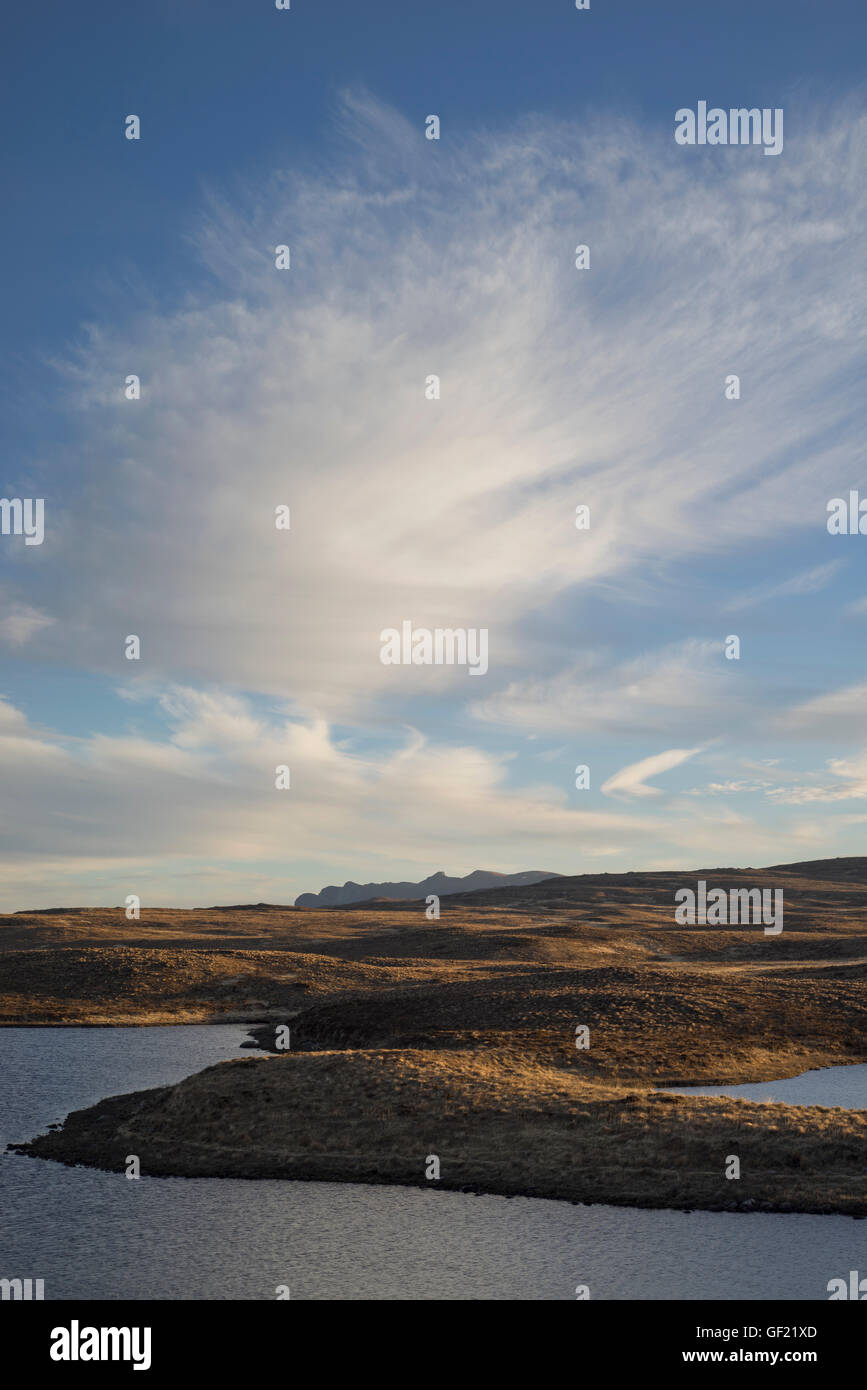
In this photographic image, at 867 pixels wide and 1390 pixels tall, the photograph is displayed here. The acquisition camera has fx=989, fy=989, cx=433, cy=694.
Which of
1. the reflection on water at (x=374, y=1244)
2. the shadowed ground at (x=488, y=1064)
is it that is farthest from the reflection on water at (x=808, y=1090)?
the reflection on water at (x=374, y=1244)

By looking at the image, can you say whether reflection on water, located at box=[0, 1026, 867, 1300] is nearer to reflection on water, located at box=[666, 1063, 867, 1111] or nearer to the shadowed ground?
the shadowed ground

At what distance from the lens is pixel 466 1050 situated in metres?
58.2

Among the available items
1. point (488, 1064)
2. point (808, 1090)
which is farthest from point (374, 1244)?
point (808, 1090)

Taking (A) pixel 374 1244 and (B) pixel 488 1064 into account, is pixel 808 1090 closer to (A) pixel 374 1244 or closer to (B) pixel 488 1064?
(B) pixel 488 1064

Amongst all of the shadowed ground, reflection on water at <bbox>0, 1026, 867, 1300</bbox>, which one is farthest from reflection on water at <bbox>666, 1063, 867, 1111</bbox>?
reflection on water at <bbox>0, 1026, 867, 1300</bbox>

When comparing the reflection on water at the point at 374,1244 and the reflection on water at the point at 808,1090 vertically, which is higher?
the reflection on water at the point at 374,1244

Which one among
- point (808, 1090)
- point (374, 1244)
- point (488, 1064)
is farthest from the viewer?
point (808, 1090)

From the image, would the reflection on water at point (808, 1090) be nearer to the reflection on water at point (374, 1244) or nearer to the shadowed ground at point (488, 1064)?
the shadowed ground at point (488, 1064)

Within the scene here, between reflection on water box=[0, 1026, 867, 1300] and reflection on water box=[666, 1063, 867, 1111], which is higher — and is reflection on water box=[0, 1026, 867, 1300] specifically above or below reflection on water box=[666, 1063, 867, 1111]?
above
